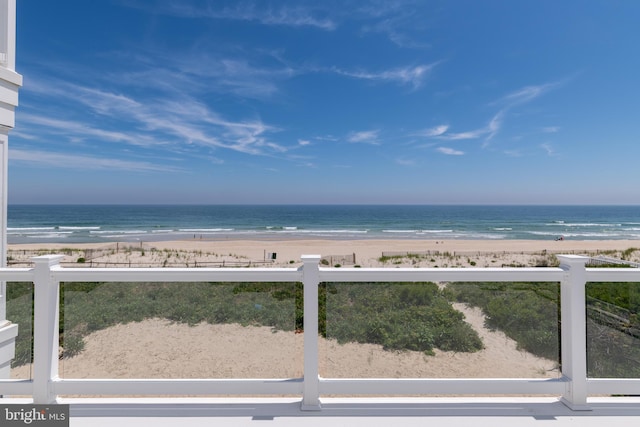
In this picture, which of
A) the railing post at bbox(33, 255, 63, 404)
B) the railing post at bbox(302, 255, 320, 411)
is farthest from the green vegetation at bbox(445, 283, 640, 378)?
the railing post at bbox(33, 255, 63, 404)

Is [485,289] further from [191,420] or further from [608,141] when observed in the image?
[608,141]

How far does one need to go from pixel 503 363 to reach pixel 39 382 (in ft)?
10.1

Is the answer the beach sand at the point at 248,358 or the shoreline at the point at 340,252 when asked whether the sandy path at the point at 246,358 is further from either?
the shoreline at the point at 340,252

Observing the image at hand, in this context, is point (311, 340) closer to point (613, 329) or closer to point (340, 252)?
point (613, 329)

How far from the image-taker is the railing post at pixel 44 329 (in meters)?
2.13

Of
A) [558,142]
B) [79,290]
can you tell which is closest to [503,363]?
[79,290]

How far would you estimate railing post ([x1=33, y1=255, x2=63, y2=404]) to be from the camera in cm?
213

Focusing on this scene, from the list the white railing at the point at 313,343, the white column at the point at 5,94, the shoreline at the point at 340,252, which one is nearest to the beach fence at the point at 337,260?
the shoreline at the point at 340,252

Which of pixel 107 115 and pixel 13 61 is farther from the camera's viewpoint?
pixel 107 115

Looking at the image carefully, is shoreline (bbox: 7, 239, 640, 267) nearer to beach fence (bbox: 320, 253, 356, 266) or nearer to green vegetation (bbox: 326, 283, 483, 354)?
beach fence (bbox: 320, 253, 356, 266)

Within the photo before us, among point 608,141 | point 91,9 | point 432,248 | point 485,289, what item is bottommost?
point 432,248

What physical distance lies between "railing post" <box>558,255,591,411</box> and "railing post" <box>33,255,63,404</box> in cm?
339

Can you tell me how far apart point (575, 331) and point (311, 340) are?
1.77 metres

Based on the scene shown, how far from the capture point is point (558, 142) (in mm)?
50156
